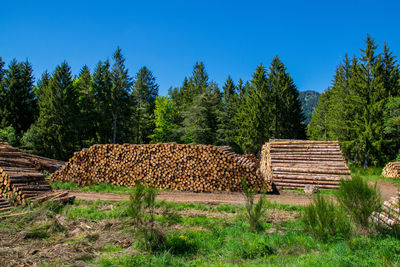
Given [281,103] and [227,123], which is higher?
[281,103]

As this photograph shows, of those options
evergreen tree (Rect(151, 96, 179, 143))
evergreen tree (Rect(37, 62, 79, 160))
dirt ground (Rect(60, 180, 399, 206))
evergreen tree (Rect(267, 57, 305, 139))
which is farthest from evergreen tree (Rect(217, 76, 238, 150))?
dirt ground (Rect(60, 180, 399, 206))

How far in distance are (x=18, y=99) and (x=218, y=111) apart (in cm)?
2511

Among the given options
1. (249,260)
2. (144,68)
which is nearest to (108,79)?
(144,68)

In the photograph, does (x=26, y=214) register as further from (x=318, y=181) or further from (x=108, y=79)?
(x=108, y=79)

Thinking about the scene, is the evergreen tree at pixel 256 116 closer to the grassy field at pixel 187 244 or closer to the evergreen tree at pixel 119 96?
the evergreen tree at pixel 119 96

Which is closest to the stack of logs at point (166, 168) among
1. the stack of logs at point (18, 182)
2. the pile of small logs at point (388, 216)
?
the stack of logs at point (18, 182)

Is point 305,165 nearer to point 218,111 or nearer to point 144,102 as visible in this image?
point 218,111

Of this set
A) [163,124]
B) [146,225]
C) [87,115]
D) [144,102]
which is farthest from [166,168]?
[144,102]

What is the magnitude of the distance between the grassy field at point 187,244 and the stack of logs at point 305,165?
5.88 meters

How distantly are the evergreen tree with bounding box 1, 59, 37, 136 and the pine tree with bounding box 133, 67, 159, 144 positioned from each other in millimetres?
13635

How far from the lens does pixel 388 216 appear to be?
16.6ft

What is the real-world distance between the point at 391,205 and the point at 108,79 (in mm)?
31893

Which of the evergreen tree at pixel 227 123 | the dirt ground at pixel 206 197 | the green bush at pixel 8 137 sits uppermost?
the evergreen tree at pixel 227 123

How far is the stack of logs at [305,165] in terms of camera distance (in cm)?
1155
